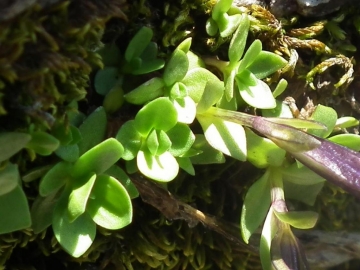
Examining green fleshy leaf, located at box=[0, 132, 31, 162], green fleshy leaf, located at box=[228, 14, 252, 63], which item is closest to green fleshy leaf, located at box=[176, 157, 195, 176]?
green fleshy leaf, located at box=[228, 14, 252, 63]

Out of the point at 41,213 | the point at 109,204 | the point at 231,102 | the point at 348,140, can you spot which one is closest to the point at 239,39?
the point at 231,102

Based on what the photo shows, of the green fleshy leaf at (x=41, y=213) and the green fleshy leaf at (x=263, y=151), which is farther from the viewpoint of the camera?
the green fleshy leaf at (x=263, y=151)

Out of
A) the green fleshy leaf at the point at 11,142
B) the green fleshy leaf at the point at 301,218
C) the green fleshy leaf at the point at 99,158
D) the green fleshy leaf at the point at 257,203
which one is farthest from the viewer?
the green fleshy leaf at the point at 257,203

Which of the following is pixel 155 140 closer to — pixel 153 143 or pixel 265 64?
pixel 153 143

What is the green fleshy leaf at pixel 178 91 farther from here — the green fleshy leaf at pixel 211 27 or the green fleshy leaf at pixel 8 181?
the green fleshy leaf at pixel 8 181

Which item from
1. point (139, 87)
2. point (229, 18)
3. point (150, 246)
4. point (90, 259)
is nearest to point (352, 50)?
point (229, 18)

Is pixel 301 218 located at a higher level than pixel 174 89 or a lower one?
lower

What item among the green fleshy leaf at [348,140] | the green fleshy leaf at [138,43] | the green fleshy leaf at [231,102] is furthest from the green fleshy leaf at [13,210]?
the green fleshy leaf at [348,140]
